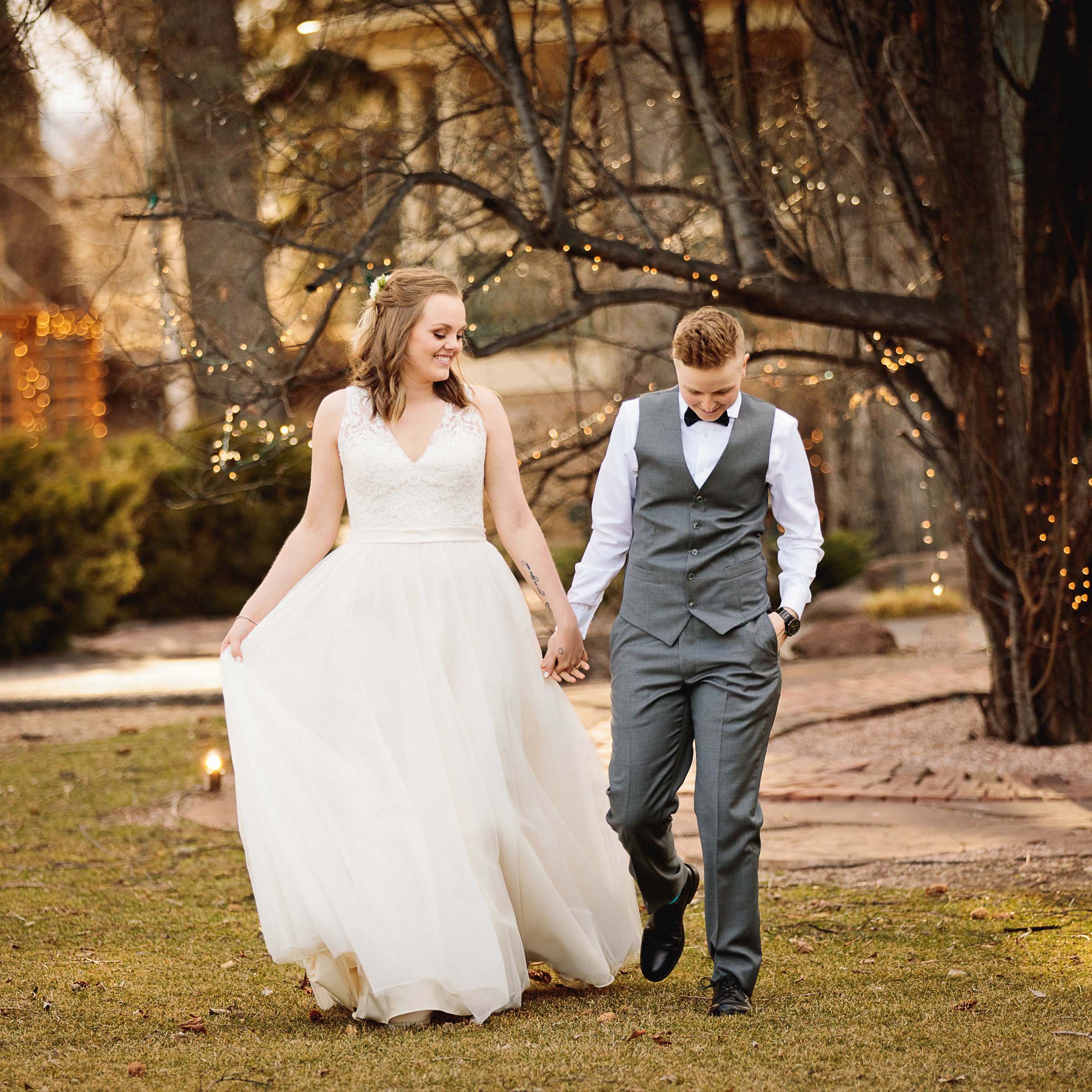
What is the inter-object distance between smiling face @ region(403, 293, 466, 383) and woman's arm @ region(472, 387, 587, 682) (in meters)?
0.16

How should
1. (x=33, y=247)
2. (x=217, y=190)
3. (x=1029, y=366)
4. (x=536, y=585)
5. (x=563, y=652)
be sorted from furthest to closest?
1. (x=33, y=247)
2. (x=217, y=190)
3. (x=1029, y=366)
4. (x=536, y=585)
5. (x=563, y=652)

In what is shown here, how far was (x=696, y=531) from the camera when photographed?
11.9 feet

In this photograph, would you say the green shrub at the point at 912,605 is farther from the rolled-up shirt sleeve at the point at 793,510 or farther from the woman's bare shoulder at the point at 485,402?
the woman's bare shoulder at the point at 485,402

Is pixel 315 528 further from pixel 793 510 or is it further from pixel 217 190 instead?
pixel 217 190

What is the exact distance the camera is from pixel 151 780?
7.63 m

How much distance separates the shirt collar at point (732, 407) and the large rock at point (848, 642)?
8.17m

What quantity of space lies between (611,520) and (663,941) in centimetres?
115

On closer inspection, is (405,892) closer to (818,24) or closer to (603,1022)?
(603,1022)

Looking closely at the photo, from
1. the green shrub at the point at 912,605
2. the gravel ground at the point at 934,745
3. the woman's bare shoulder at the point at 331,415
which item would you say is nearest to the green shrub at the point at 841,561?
the green shrub at the point at 912,605

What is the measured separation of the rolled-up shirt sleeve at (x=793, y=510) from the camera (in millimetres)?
3727

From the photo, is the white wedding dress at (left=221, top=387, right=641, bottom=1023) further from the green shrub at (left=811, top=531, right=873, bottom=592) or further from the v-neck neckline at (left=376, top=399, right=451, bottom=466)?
the green shrub at (left=811, top=531, right=873, bottom=592)

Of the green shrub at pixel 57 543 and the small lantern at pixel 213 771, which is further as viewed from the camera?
the green shrub at pixel 57 543

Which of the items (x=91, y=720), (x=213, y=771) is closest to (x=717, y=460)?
(x=213, y=771)

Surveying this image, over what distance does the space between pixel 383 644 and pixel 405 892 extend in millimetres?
633
